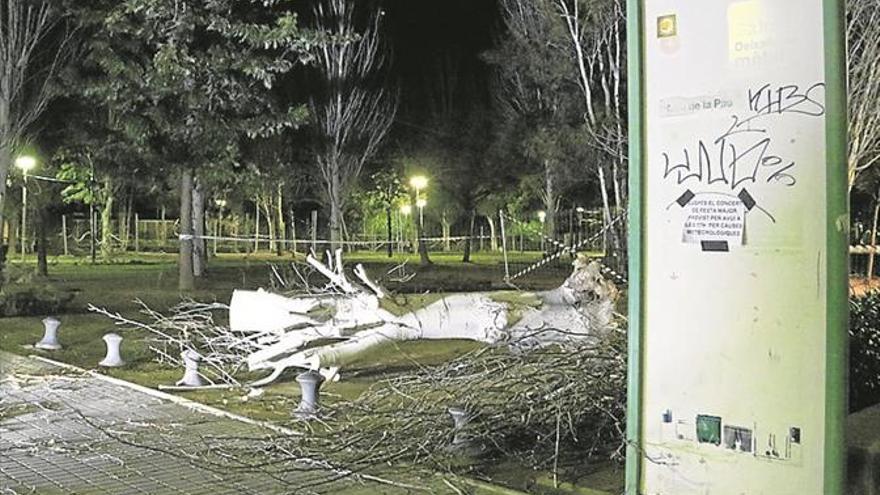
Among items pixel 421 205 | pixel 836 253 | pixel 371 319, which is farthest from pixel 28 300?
pixel 421 205

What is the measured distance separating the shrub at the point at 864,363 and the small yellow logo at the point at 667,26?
363cm

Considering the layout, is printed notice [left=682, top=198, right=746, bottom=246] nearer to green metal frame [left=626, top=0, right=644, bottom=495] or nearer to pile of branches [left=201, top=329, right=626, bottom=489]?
green metal frame [left=626, top=0, right=644, bottom=495]

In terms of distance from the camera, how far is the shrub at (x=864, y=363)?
6.93 metres

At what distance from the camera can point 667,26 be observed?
423cm

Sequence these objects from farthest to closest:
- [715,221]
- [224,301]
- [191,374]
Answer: [224,301]
[191,374]
[715,221]

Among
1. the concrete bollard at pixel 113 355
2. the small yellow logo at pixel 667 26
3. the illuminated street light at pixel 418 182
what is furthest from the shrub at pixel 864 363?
the illuminated street light at pixel 418 182

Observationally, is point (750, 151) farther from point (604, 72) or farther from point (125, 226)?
point (125, 226)

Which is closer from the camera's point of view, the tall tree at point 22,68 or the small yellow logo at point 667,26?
the small yellow logo at point 667,26

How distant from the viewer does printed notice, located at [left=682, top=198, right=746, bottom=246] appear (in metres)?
4.05

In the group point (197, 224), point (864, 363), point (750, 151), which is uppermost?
point (197, 224)

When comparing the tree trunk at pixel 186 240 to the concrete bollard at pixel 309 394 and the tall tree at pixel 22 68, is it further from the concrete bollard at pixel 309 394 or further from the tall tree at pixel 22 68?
the concrete bollard at pixel 309 394

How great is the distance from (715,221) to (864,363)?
3.64m

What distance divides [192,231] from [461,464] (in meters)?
19.2

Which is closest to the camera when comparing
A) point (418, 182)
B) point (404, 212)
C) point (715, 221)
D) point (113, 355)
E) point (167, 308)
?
point (715, 221)
